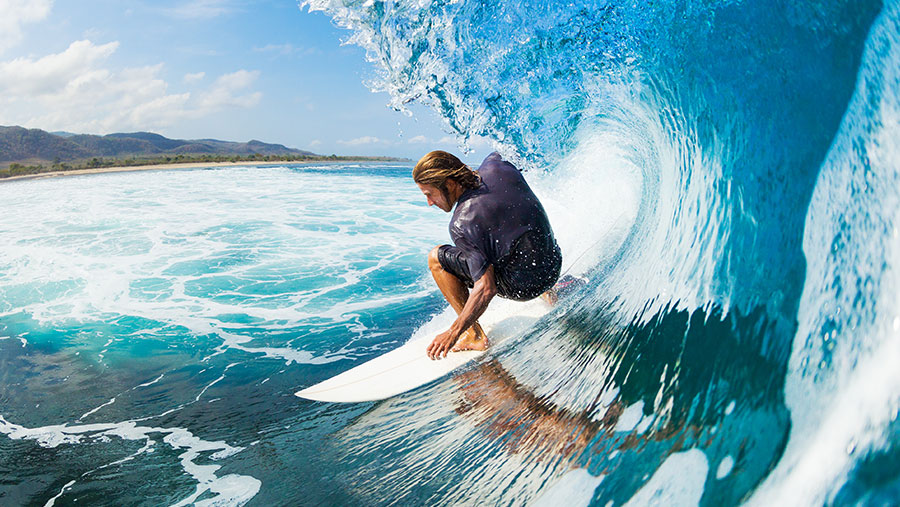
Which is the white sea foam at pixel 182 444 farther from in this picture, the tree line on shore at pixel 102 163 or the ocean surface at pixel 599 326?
the tree line on shore at pixel 102 163

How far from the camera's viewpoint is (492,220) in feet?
8.36

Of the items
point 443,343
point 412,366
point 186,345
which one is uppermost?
point 443,343

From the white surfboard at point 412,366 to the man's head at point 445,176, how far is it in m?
0.97

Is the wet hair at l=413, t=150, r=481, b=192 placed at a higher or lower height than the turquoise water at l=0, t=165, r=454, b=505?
higher

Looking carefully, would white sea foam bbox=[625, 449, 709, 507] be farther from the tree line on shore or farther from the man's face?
the tree line on shore

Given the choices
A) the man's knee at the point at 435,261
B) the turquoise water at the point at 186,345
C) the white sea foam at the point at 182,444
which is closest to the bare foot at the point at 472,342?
the man's knee at the point at 435,261

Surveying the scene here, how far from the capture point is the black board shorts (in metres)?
2.66

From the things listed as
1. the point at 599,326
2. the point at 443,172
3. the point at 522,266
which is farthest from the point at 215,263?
the point at 599,326

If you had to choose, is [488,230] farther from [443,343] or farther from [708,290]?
[708,290]

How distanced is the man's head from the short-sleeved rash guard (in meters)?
0.06

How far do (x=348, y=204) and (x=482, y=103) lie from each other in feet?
42.5

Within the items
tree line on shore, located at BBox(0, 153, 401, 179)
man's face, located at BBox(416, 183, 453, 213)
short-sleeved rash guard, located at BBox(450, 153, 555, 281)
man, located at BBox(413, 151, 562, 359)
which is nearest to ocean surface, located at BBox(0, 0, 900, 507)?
man, located at BBox(413, 151, 562, 359)

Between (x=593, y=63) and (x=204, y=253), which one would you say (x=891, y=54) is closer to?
(x=593, y=63)

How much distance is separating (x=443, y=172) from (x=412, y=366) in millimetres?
1267
